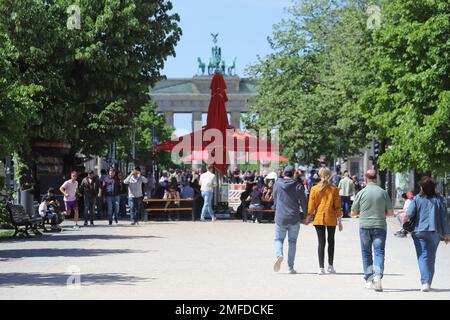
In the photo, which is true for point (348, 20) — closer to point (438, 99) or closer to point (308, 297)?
point (438, 99)

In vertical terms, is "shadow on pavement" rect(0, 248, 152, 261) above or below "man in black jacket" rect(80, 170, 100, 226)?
below

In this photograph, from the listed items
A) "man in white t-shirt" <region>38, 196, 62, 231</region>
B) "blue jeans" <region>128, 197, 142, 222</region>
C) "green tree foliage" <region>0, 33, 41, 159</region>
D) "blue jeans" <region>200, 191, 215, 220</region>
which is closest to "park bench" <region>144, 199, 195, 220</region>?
"blue jeans" <region>200, 191, 215, 220</region>

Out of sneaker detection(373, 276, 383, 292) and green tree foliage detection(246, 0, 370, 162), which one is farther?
green tree foliage detection(246, 0, 370, 162)

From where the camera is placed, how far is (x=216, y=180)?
35.9 metres

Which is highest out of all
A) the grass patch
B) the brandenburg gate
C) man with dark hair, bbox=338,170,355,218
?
the brandenburg gate

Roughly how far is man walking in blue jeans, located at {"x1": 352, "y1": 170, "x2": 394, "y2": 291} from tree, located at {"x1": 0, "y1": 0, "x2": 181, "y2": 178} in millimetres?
20000

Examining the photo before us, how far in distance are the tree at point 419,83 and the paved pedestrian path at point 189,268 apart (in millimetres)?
4938

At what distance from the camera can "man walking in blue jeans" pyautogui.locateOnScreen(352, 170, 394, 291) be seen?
13.8 meters

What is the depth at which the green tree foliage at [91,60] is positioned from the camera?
3428 centimetres

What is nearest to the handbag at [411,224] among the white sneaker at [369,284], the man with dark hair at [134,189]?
the white sneaker at [369,284]

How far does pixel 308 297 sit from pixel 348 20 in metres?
37.3

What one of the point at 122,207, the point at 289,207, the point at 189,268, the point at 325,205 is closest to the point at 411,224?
the point at 325,205

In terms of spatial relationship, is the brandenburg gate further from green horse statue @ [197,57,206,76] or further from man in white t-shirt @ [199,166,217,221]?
man in white t-shirt @ [199,166,217,221]

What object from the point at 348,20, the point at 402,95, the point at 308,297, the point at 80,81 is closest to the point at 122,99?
the point at 80,81
